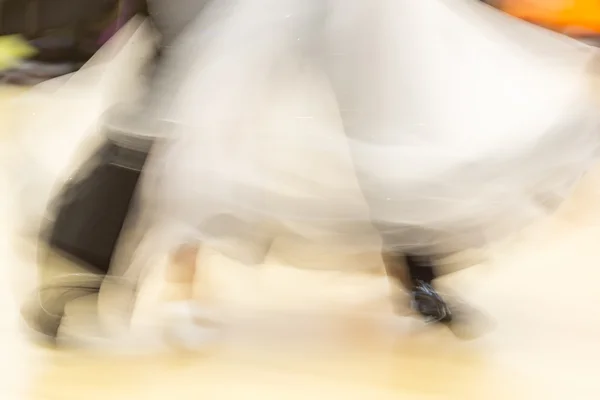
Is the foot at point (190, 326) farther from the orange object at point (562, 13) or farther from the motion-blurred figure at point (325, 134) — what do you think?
the orange object at point (562, 13)

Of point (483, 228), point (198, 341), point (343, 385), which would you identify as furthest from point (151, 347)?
point (483, 228)

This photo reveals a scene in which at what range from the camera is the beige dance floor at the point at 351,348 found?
521 millimetres

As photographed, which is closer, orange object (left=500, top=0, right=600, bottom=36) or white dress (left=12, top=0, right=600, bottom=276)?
white dress (left=12, top=0, right=600, bottom=276)

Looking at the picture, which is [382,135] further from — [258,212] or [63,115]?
[63,115]

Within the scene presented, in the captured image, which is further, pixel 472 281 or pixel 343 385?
pixel 472 281

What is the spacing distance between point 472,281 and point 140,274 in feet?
1.04

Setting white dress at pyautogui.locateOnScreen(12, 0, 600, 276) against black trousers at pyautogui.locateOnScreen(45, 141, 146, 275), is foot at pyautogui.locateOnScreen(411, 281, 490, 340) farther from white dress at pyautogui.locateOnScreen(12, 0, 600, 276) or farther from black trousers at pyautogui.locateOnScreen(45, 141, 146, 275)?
black trousers at pyautogui.locateOnScreen(45, 141, 146, 275)

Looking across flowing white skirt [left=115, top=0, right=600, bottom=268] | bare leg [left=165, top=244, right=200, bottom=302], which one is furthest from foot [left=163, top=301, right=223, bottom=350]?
flowing white skirt [left=115, top=0, right=600, bottom=268]

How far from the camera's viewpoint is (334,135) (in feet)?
1.56

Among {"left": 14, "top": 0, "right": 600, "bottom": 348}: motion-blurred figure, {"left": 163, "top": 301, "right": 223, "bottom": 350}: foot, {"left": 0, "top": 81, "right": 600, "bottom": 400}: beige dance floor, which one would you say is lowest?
{"left": 163, "top": 301, "right": 223, "bottom": 350}: foot

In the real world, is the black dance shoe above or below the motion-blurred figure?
below

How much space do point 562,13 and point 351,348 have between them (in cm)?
47

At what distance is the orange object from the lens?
0.61 m

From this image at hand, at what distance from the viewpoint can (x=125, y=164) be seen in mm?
489
